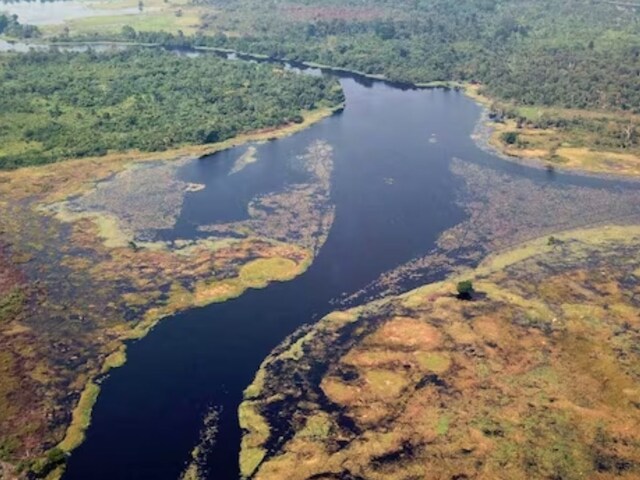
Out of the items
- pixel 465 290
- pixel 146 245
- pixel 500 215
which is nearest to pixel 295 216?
pixel 146 245

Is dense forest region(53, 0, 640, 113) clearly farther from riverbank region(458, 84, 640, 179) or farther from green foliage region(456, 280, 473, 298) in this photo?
green foliage region(456, 280, 473, 298)

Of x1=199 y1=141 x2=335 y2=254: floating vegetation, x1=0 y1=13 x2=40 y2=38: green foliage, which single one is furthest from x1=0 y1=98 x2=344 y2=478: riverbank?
x1=0 y1=13 x2=40 y2=38: green foliage

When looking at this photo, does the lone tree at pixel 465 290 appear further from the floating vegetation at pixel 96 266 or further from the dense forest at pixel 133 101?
the dense forest at pixel 133 101

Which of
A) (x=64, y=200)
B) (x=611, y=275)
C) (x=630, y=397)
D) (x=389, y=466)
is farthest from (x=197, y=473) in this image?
(x=64, y=200)

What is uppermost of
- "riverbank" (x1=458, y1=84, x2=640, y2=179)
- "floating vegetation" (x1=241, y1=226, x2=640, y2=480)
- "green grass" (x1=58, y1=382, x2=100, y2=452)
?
"riverbank" (x1=458, y1=84, x2=640, y2=179)

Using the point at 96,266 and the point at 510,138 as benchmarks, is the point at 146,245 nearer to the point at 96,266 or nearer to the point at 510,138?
the point at 96,266

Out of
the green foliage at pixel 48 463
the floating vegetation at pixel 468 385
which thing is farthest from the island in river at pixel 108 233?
the floating vegetation at pixel 468 385

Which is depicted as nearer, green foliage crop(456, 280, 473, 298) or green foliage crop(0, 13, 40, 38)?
green foliage crop(456, 280, 473, 298)
